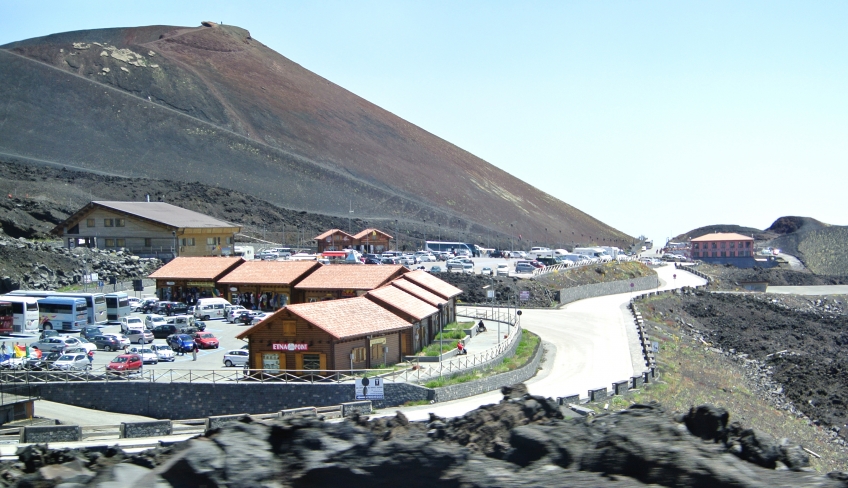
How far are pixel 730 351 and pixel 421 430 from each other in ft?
115

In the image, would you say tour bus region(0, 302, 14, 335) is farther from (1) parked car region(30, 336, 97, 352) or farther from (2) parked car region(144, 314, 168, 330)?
(2) parked car region(144, 314, 168, 330)

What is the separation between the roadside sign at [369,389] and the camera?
24.8m

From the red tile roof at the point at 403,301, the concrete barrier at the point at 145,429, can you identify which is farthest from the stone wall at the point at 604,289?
the concrete barrier at the point at 145,429

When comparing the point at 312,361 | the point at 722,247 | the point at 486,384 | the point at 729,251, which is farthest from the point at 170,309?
the point at 729,251

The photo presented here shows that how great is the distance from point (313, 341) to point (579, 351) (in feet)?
45.4

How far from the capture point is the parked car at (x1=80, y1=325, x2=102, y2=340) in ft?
109

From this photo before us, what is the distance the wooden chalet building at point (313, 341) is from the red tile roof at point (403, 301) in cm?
313

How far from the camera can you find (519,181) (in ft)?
523

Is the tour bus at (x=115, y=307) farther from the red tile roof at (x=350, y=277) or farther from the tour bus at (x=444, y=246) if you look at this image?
the tour bus at (x=444, y=246)

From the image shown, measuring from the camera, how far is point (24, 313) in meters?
35.4

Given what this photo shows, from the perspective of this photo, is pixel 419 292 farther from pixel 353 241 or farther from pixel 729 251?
pixel 729 251

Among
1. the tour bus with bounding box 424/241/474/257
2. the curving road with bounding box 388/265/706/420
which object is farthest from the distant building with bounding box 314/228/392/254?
A: the curving road with bounding box 388/265/706/420

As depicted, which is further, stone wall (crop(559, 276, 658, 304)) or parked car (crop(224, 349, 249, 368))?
stone wall (crop(559, 276, 658, 304))

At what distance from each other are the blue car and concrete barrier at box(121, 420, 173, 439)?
417 inches
